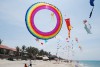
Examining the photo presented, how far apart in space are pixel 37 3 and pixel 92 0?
5134mm

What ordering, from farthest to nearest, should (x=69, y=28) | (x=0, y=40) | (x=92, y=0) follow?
(x=0, y=40), (x=69, y=28), (x=92, y=0)

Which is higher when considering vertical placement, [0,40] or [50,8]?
[0,40]

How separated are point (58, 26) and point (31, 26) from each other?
226 centimetres

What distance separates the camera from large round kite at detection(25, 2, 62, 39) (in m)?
16.3

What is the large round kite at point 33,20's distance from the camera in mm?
16312

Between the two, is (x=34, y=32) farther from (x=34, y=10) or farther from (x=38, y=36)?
(x=34, y=10)

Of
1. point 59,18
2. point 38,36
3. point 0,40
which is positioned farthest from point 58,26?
point 0,40

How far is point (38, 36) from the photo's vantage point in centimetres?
1664

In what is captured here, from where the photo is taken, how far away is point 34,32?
1658 centimetres

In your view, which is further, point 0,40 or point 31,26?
point 0,40

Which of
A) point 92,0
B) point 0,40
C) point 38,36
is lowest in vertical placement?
point 38,36

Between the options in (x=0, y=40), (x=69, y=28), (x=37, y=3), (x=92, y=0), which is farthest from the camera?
(x=0, y=40)

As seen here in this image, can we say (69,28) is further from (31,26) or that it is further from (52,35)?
(31,26)

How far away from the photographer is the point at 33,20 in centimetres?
1672
